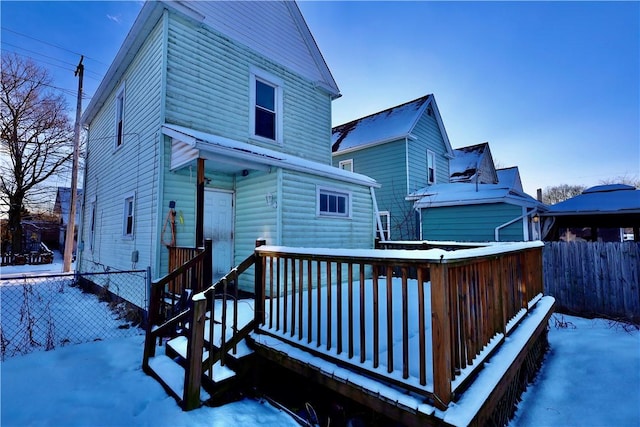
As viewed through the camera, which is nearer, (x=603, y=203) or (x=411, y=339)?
(x=411, y=339)

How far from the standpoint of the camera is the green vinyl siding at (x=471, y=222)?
10.1 m

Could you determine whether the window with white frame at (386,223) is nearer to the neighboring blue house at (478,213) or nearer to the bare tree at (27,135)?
the neighboring blue house at (478,213)

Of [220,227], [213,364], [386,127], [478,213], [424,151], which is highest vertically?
[386,127]

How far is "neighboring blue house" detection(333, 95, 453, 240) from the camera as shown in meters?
13.3

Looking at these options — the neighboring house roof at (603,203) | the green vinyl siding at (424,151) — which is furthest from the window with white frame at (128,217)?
the neighboring house roof at (603,203)

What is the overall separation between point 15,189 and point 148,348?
2400cm

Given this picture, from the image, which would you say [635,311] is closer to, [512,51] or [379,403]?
[379,403]

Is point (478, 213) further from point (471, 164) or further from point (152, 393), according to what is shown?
point (152, 393)

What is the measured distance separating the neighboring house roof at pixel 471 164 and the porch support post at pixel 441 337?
1710 cm

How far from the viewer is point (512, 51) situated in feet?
31.4

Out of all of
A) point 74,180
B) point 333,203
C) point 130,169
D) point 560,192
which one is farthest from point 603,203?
point 560,192

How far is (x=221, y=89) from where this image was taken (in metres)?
7.31

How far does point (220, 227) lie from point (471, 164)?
1711cm

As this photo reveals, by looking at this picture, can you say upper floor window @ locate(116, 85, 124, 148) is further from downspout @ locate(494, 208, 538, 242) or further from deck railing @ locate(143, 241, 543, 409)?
downspout @ locate(494, 208, 538, 242)
